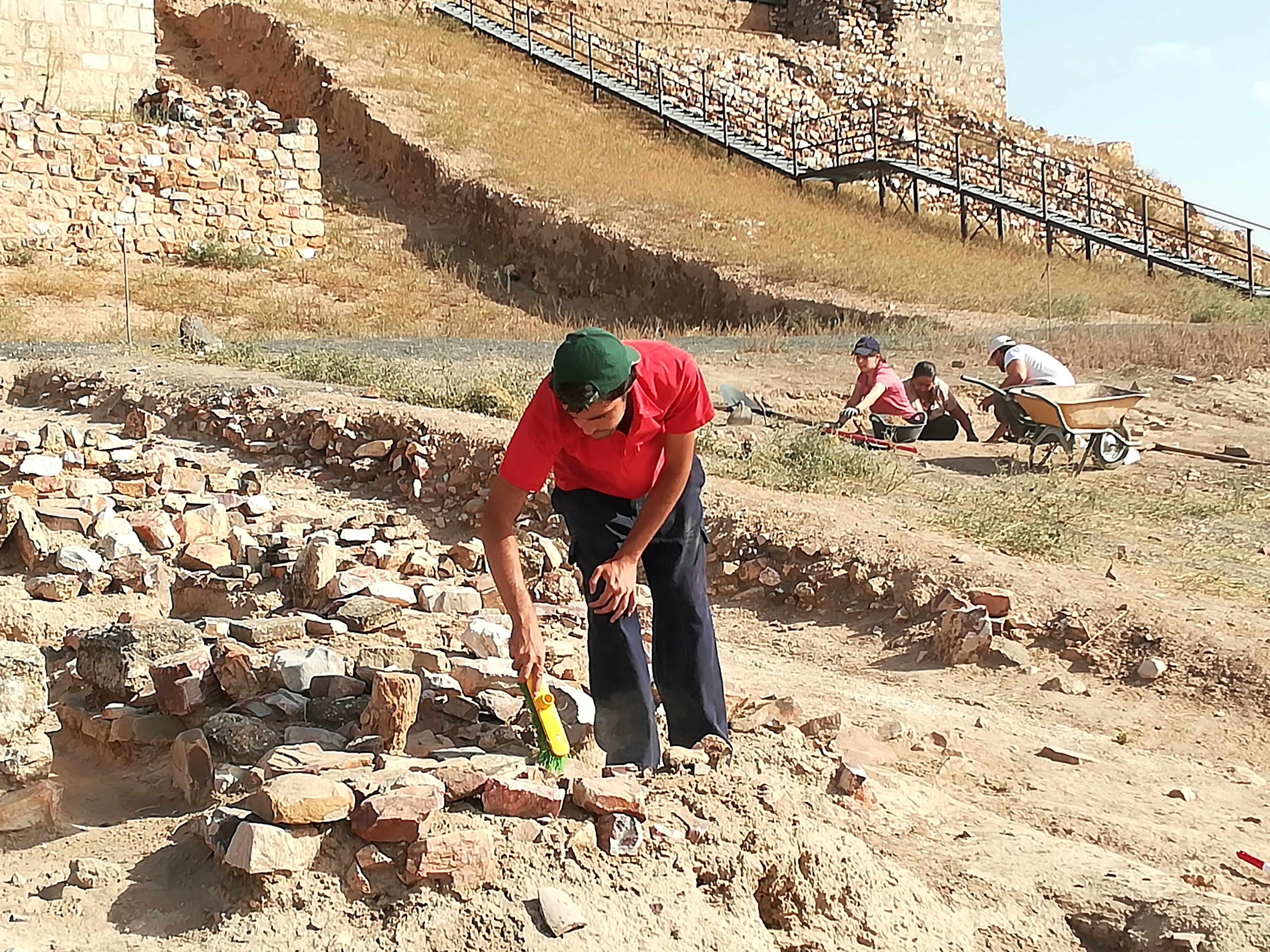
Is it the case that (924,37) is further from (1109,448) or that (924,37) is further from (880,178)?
(1109,448)

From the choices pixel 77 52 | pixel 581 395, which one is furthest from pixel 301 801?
pixel 77 52

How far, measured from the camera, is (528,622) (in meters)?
3.69

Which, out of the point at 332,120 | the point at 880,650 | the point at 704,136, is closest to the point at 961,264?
the point at 704,136

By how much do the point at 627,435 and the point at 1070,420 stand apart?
6837mm

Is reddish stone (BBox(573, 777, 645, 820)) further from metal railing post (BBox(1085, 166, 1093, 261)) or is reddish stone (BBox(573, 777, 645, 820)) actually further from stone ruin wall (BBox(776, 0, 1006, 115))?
stone ruin wall (BBox(776, 0, 1006, 115))

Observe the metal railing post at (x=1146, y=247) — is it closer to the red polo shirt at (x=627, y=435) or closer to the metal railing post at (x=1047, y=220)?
the metal railing post at (x=1047, y=220)

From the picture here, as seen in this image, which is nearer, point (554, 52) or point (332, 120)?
point (332, 120)

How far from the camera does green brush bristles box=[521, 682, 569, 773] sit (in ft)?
12.3

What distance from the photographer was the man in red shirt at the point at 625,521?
11.6ft

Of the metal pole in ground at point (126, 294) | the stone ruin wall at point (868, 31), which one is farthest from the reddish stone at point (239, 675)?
the stone ruin wall at point (868, 31)

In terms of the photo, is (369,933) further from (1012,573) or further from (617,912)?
(1012,573)

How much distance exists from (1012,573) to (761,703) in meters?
2.00

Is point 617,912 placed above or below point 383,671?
below

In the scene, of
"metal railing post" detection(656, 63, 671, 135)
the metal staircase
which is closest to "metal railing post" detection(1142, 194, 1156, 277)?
the metal staircase
